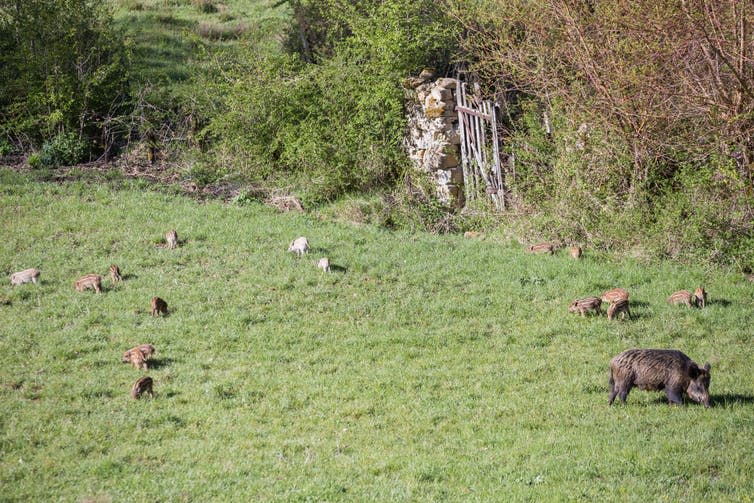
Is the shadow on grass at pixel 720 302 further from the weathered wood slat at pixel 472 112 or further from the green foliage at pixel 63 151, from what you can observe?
the green foliage at pixel 63 151

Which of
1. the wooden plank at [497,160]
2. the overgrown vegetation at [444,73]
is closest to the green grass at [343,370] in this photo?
the overgrown vegetation at [444,73]

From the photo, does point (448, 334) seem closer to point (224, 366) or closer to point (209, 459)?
point (224, 366)

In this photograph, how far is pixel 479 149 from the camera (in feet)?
54.0

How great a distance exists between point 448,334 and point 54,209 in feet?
29.9

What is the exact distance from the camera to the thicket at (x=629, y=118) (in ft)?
44.3

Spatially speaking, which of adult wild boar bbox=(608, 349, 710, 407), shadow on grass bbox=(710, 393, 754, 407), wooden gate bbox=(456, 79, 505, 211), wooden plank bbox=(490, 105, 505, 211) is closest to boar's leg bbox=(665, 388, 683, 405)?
adult wild boar bbox=(608, 349, 710, 407)

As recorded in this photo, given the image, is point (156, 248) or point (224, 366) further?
point (156, 248)

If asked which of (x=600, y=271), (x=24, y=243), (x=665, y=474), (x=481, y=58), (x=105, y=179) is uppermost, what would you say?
(x=481, y=58)

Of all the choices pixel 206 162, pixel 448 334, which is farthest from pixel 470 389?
pixel 206 162

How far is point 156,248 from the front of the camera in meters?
14.3

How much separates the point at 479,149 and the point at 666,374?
28.6 ft

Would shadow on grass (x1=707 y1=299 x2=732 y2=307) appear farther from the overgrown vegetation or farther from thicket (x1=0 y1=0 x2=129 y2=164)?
thicket (x1=0 y1=0 x2=129 y2=164)

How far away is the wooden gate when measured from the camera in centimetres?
1620

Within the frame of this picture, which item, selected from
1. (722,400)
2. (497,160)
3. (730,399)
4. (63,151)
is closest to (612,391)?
(722,400)
